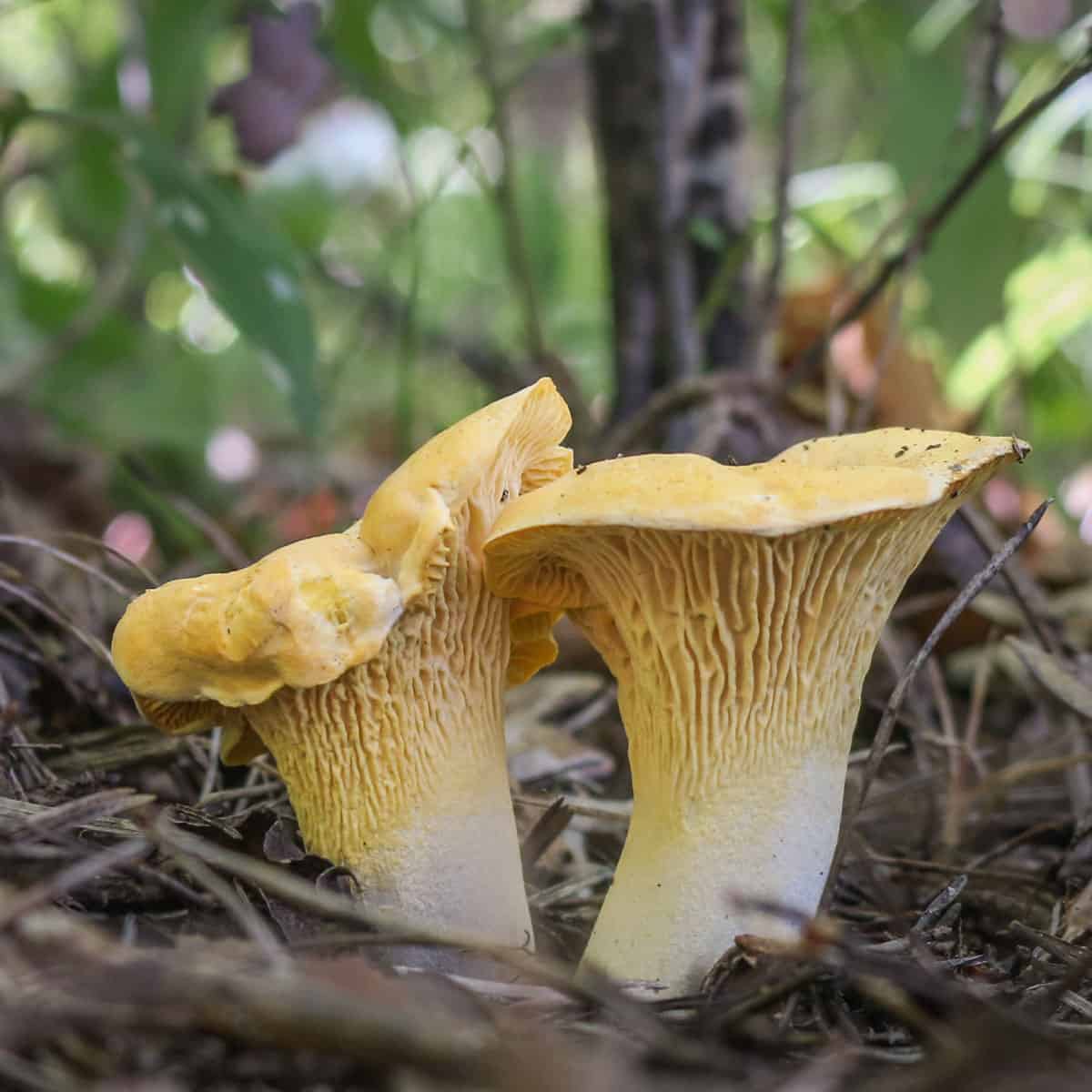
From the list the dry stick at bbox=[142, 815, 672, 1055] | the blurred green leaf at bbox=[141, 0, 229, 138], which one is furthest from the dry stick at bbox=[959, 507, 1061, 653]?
the blurred green leaf at bbox=[141, 0, 229, 138]

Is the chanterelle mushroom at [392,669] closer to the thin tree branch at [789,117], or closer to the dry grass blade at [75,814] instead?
the dry grass blade at [75,814]

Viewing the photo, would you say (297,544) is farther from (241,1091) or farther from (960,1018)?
(960,1018)

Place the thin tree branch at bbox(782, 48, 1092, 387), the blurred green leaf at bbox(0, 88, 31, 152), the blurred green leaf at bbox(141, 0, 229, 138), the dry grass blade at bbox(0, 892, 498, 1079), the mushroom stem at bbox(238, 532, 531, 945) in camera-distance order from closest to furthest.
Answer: the dry grass blade at bbox(0, 892, 498, 1079) < the mushroom stem at bbox(238, 532, 531, 945) < the thin tree branch at bbox(782, 48, 1092, 387) < the blurred green leaf at bbox(0, 88, 31, 152) < the blurred green leaf at bbox(141, 0, 229, 138)

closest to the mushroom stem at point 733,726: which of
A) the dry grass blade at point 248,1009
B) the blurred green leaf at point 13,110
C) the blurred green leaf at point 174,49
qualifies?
the dry grass blade at point 248,1009

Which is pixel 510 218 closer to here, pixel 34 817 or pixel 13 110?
pixel 13 110

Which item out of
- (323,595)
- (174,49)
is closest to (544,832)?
(323,595)

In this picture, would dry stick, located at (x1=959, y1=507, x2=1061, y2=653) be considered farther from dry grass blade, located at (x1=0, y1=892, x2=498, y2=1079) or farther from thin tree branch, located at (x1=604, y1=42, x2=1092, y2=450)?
dry grass blade, located at (x1=0, y1=892, x2=498, y2=1079)

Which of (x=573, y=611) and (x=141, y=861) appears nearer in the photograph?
(x=141, y=861)

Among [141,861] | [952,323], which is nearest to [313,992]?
[141,861]
